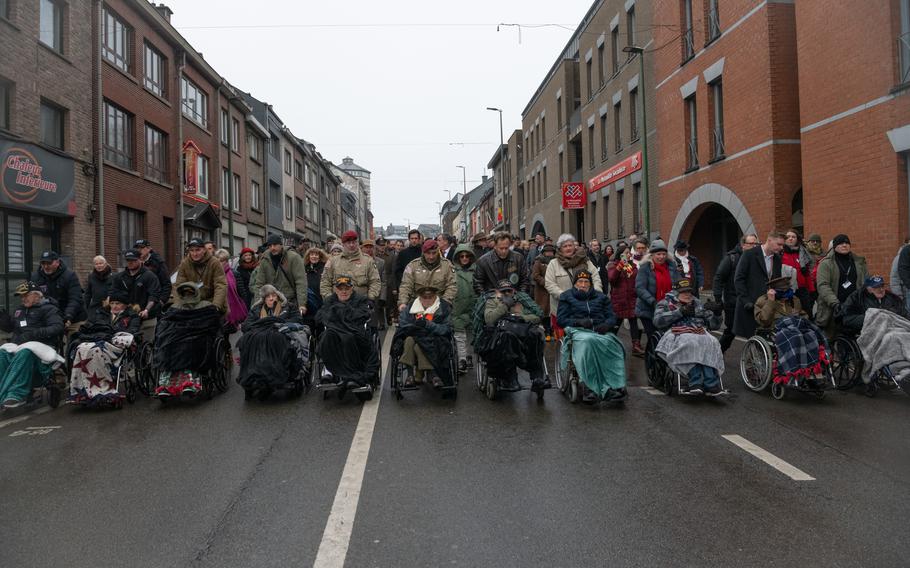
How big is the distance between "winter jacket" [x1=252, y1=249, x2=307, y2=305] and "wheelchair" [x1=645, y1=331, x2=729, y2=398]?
174 inches

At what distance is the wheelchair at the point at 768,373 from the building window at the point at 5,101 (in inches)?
601

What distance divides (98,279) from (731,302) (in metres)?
8.12

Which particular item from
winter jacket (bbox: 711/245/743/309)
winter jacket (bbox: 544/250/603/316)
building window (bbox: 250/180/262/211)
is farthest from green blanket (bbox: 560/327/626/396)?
building window (bbox: 250/180/262/211)

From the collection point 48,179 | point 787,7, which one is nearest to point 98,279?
point 48,179

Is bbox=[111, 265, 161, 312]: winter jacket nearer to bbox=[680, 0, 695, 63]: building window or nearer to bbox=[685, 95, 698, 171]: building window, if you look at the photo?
bbox=[685, 95, 698, 171]: building window

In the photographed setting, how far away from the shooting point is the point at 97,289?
339 inches

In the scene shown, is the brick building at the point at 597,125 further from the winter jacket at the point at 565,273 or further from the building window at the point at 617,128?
the winter jacket at the point at 565,273

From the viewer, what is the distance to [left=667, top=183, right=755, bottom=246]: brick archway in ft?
56.2

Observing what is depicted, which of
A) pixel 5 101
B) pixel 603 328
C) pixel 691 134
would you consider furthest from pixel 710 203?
pixel 5 101

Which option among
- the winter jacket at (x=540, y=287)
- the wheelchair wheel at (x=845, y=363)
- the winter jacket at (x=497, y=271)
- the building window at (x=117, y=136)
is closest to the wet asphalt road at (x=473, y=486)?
the wheelchair wheel at (x=845, y=363)

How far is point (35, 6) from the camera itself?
15.9 metres

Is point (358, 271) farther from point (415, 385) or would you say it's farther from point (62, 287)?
point (62, 287)

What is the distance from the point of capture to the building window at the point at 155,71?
23062mm

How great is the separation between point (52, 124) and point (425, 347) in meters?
14.3
